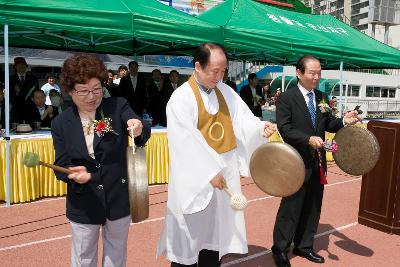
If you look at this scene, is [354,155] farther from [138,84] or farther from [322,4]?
[322,4]

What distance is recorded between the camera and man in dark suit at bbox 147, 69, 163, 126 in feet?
26.1

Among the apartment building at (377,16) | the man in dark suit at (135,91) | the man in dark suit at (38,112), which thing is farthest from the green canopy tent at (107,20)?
the apartment building at (377,16)

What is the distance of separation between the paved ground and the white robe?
3.07ft

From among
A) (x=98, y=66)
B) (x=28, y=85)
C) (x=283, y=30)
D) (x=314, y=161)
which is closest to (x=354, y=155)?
(x=314, y=161)

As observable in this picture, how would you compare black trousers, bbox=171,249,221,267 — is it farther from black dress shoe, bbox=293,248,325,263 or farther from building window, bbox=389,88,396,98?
building window, bbox=389,88,396,98

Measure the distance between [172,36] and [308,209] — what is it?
328cm

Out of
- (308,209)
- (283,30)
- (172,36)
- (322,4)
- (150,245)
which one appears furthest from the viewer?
(322,4)

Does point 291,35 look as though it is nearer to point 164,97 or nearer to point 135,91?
point 164,97

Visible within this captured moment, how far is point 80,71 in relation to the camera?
2.08m

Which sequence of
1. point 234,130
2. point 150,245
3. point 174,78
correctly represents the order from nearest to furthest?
point 234,130 → point 150,245 → point 174,78

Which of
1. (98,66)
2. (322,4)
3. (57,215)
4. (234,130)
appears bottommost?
(57,215)

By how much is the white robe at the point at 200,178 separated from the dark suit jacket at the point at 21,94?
429 centimetres

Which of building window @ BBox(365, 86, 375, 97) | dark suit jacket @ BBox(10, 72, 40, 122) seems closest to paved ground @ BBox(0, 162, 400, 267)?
dark suit jacket @ BBox(10, 72, 40, 122)

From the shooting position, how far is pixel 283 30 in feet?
24.4
